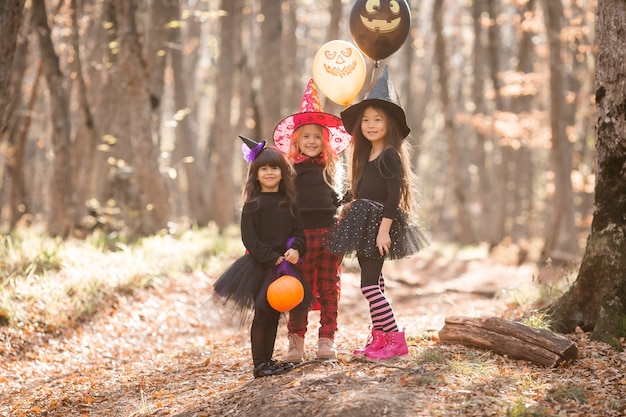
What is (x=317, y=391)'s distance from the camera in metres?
4.24

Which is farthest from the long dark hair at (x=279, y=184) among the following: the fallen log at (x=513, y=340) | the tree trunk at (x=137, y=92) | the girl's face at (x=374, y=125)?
the tree trunk at (x=137, y=92)

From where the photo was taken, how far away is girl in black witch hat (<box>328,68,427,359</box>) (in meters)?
4.89

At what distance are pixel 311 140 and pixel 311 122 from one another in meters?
0.17

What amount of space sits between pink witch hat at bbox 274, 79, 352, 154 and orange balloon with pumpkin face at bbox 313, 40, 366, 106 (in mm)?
522

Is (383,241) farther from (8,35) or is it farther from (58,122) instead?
(58,122)

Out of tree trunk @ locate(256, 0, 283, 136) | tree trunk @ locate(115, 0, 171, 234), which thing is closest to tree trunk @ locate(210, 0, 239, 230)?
tree trunk @ locate(256, 0, 283, 136)

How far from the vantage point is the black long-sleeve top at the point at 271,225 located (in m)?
4.80

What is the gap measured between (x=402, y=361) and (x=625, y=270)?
84.2 inches

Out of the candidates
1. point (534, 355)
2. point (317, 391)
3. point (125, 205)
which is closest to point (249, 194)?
point (317, 391)

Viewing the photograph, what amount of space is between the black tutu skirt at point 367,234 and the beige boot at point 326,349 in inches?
30.1

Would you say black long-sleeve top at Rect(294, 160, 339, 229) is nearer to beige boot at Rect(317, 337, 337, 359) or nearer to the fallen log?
beige boot at Rect(317, 337, 337, 359)

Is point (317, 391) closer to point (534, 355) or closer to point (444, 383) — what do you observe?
point (444, 383)

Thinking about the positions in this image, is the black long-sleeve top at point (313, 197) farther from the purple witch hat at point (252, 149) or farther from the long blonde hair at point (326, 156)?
the purple witch hat at point (252, 149)

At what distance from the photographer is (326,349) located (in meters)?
5.08
